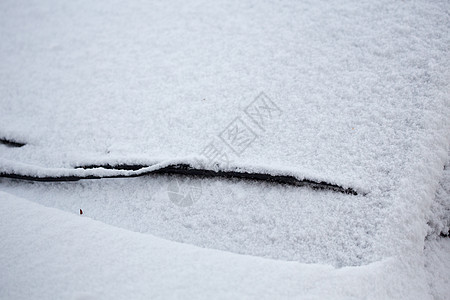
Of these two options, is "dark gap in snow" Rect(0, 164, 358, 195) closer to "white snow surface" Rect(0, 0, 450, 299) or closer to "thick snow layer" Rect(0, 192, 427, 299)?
"white snow surface" Rect(0, 0, 450, 299)

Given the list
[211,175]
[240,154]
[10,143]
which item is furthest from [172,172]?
[10,143]

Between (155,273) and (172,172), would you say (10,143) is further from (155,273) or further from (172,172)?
(155,273)

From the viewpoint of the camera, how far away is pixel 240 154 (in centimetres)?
84

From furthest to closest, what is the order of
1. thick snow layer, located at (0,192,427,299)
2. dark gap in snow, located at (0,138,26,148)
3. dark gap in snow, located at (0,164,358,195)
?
dark gap in snow, located at (0,138,26,148) < dark gap in snow, located at (0,164,358,195) < thick snow layer, located at (0,192,427,299)

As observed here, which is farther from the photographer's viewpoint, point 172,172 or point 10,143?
point 10,143

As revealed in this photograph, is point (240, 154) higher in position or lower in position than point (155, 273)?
higher

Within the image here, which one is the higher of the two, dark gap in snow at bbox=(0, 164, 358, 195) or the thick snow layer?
dark gap in snow at bbox=(0, 164, 358, 195)

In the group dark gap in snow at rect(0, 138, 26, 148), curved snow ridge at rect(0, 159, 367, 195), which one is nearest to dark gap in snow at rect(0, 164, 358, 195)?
curved snow ridge at rect(0, 159, 367, 195)

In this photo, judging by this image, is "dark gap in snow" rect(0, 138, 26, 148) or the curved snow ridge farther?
"dark gap in snow" rect(0, 138, 26, 148)

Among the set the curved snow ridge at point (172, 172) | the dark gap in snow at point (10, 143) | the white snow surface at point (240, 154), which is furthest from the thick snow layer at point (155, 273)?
the dark gap in snow at point (10, 143)

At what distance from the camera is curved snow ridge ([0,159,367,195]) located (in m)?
0.75

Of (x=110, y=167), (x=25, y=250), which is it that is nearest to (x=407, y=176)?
(x=110, y=167)

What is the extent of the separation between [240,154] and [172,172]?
9.2 inches

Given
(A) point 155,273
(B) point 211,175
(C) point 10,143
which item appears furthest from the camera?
(C) point 10,143
